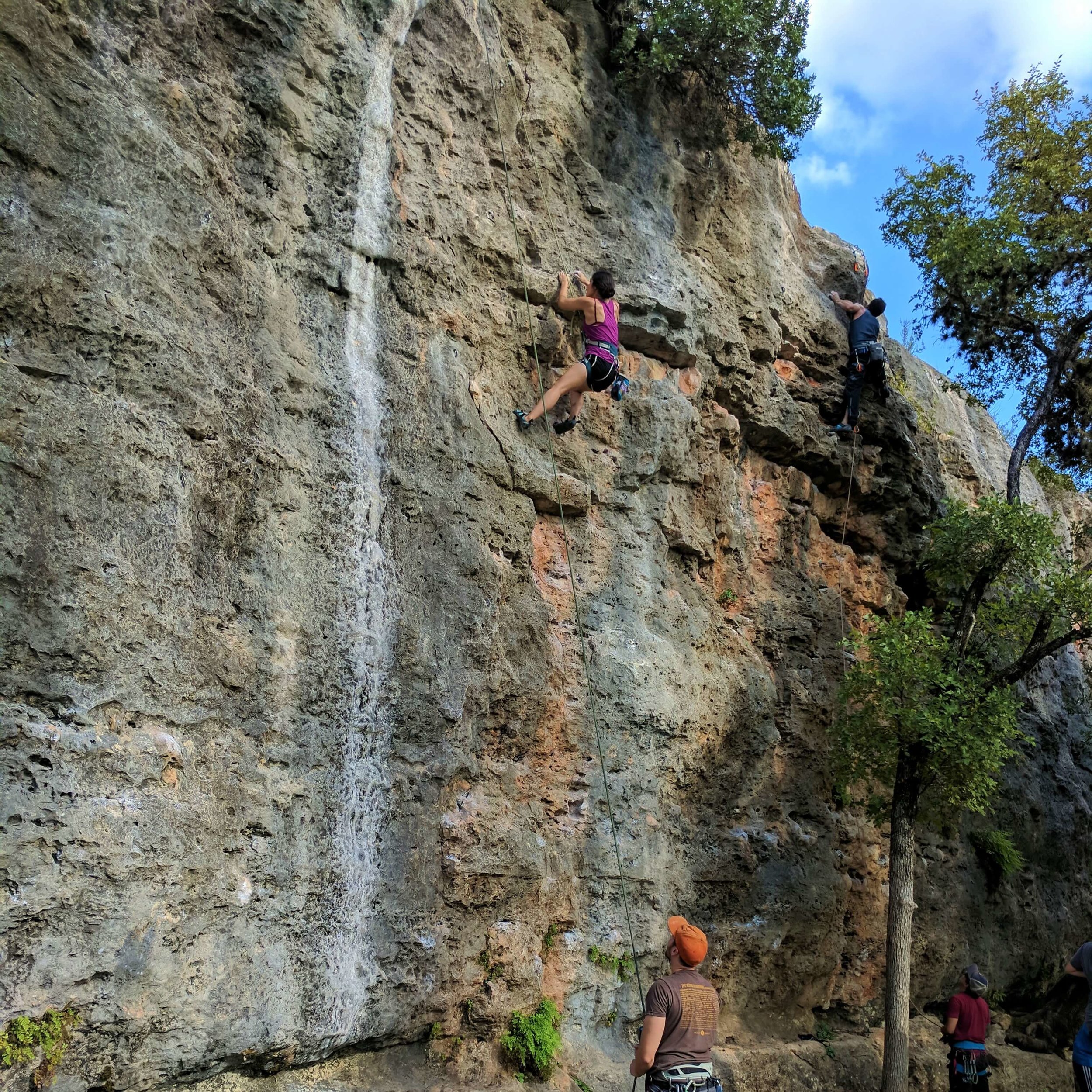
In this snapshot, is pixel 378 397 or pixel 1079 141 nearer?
pixel 378 397

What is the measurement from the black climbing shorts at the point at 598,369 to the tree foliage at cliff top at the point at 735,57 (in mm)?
4413

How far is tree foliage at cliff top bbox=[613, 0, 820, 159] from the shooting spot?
11.4 m

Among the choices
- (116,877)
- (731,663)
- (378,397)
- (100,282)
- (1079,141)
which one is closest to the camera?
(116,877)

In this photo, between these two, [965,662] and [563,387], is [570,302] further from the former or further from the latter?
[965,662]

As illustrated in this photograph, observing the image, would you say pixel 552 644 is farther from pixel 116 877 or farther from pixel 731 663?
pixel 116 877

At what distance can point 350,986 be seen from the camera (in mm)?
6488

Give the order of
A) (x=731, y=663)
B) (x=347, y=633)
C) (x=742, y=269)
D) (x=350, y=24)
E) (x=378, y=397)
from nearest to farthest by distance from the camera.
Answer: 1. (x=347, y=633)
2. (x=378, y=397)
3. (x=350, y=24)
4. (x=731, y=663)
5. (x=742, y=269)

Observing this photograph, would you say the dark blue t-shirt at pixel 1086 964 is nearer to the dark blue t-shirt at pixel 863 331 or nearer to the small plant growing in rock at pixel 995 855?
the small plant growing in rock at pixel 995 855

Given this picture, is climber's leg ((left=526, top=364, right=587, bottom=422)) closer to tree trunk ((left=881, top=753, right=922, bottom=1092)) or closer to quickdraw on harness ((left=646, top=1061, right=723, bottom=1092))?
tree trunk ((left=881, top=753, right=922, bottom=1092))

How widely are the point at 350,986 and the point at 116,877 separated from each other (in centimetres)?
181

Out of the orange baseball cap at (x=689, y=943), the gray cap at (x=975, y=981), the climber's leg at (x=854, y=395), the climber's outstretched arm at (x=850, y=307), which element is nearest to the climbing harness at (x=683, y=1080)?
the orange baseball cap at (x=689, y=943)

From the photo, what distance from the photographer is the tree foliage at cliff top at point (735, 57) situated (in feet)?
37.5

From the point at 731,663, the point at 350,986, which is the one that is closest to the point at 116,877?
the point at 350,986

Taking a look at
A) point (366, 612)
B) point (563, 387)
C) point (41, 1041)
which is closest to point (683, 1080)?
point (41, 1041)
